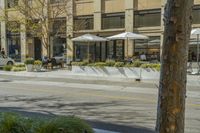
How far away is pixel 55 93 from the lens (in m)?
13.9

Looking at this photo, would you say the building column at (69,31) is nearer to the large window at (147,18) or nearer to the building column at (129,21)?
the building column at (129,21)

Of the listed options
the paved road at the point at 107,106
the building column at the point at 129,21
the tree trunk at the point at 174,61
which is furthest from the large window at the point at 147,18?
the tree trunk at the point at 174,61

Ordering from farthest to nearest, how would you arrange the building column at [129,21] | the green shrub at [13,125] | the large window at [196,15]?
the building column at [129,21] < the large window at [196,15] < the green shrub at [13,125]

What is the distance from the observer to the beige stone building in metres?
29.1

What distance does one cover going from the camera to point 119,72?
787 inches

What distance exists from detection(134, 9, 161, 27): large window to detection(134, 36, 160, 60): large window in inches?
52.5

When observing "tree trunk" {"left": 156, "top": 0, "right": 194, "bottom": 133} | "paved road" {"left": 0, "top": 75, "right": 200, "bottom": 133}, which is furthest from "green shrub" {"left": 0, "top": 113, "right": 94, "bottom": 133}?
"paved road" {"left": 0, "top": 75, "right": 200, "bottom": 133}

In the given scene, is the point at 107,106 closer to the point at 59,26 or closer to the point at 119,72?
the point at 119,72

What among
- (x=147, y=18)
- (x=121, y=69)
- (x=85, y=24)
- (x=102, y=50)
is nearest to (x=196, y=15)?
(x=147, y=18)

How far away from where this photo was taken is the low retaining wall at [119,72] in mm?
19016

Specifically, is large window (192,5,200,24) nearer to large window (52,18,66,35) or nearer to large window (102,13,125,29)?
large window (102,13,125,29)

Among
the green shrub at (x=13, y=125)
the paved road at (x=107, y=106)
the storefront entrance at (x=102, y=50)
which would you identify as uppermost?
the storefront entrance at (x=102, y=50)

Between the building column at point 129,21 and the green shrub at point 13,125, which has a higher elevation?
the building column at point 129,21

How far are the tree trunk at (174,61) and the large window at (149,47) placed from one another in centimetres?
2649
